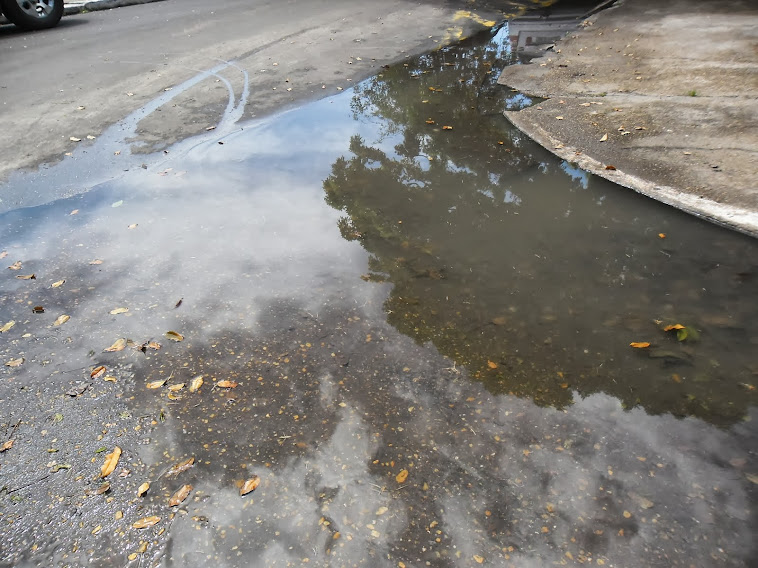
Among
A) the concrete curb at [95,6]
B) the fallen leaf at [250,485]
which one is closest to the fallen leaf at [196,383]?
the fallen leaf at [250,485]

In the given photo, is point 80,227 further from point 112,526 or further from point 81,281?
point 112,526

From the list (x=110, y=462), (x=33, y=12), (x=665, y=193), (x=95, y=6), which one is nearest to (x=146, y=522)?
(x=110, y=462)

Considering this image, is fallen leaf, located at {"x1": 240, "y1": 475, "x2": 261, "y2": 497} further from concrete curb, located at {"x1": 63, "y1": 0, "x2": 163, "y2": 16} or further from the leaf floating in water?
concrete curb, located at {"x1": 63, "y1": 0, "x2": 163, "y2": 16}

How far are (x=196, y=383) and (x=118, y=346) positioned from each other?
0.67 meters

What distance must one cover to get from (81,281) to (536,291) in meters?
3.34

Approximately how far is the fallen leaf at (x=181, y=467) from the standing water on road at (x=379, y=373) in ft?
0.03

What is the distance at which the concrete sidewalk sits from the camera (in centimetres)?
484

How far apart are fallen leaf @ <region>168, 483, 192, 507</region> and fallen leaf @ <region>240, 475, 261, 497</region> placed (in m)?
0.25

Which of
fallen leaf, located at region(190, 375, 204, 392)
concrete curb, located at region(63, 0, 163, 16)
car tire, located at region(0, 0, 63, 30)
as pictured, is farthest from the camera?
concrete curb, located at region(63, 0, 163, 16)

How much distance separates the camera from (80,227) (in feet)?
15.5

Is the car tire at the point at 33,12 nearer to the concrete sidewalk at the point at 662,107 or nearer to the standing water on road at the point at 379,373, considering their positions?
the standing water on road at the point at 379,373

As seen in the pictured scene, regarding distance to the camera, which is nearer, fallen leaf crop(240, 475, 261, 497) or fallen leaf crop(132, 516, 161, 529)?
fallen leaf crop(132, 516, 161, 529)

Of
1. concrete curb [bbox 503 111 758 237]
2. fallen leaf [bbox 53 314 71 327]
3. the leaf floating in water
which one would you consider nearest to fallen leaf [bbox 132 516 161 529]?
the leaf floating in water

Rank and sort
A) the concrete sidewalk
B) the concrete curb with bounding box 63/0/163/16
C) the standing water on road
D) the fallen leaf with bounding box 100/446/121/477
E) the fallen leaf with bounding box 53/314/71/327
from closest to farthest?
the standing water on road, the fallen leaf with bounding box 100/446/121/477, the fallen leaf with bounding box 53/314/71/327, the concrete sidewalk, the concrete curb with bounding box 63/0/163/16
